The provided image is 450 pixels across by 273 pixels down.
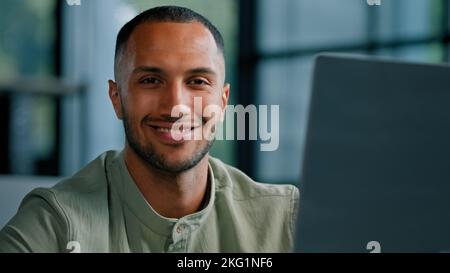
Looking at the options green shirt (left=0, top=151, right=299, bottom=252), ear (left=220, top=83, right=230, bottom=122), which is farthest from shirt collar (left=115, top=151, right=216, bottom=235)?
ear (left=220, top=83, right=230, bottom=122)

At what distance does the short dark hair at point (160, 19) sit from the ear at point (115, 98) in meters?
0.03

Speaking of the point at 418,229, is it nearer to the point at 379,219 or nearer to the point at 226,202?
the point at 379,219

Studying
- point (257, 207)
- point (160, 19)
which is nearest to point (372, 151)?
point (257, 207)

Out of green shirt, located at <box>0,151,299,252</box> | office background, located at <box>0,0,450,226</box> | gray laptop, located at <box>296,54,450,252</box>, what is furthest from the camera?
office background, located at <box>0,0,450,226</box>

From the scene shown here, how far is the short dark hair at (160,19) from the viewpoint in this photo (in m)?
1.01

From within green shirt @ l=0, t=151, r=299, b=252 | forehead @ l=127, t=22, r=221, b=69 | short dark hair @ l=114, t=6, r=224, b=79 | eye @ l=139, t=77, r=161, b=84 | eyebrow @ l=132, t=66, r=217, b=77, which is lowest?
green shirt @ l=0, t=151, r=299, b=252

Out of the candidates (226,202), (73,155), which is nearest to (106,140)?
(73,155)

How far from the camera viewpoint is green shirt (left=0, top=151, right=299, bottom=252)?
0.96 meters

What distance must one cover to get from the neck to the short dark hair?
17 cm

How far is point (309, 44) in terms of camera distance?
48.5 inches

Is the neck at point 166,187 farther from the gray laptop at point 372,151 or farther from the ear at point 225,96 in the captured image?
the gray laptop at point 372,151

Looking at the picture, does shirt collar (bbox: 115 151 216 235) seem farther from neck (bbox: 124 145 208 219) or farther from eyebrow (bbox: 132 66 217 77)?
eyebrow (bbox: 132 66 217 77)
